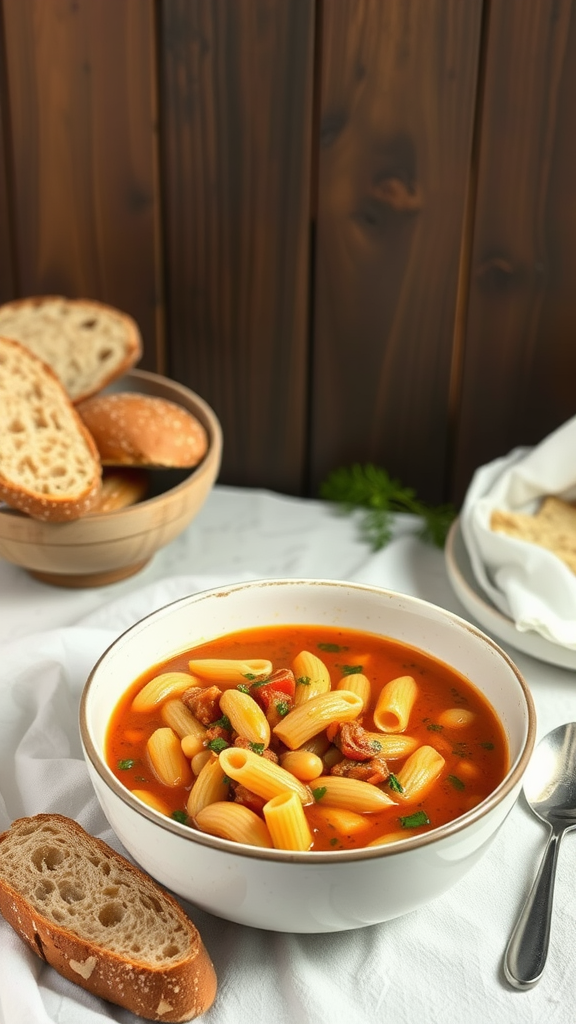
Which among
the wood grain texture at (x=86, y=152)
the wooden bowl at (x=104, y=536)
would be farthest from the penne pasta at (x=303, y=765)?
the wood grain texture at (x=86, y=152)

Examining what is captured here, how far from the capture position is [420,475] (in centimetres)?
247

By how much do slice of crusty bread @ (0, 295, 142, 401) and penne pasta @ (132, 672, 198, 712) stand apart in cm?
87

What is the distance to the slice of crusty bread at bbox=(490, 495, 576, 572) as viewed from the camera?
6.51 feet

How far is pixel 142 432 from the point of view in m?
2.02

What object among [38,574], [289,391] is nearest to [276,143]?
[289,391]

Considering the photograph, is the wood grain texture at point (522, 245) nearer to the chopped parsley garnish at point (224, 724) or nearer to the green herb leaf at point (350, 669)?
the green herb leaf at point (350, 669)

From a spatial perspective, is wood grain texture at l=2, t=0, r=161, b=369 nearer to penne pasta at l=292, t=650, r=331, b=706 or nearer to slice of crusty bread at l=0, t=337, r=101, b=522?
slice of crusty bread at l=0, t=337, r=101, b=522

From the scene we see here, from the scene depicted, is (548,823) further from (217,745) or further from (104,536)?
(104,536)

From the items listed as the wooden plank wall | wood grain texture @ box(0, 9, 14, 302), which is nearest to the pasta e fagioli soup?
the wooden plank wall

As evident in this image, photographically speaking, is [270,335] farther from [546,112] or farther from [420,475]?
[546,112]

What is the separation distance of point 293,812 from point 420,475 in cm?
137

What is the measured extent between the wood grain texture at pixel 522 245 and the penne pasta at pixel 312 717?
1126mm

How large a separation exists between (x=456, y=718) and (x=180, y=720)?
1.24 ft

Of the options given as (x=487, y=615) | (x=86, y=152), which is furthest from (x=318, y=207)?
(x=487, y=615)
